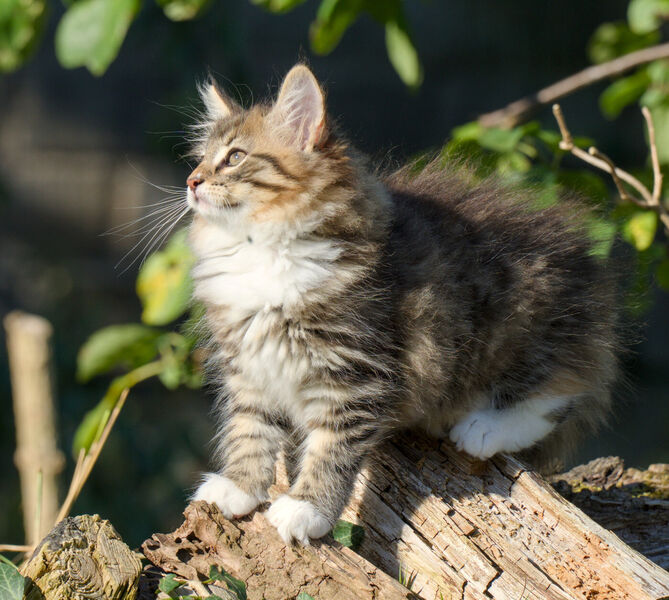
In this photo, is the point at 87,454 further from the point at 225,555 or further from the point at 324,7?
the point at 324,7

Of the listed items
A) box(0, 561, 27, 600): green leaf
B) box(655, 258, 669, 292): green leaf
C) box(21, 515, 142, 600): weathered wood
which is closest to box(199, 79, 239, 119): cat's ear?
box(21, 515, 142, 600): weathered wood

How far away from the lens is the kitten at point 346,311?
196cm

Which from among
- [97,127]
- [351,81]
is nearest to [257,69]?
[351,81]

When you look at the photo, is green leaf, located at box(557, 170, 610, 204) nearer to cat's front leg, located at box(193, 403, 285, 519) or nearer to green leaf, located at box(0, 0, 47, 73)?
cat's front leg, located at box(193, 403, 285, 519)

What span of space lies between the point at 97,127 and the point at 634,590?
15.1 feet

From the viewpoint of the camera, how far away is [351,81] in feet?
18.2

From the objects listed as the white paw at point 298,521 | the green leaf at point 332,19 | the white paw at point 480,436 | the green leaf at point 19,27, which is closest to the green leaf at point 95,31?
the green leaf at point 19,27

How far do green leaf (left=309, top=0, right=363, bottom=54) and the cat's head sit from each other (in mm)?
374

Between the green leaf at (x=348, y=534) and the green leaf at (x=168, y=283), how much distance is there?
810 mm

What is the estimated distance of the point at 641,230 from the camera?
2.58 m

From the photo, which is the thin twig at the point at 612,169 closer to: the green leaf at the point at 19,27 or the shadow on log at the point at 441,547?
the shadow on log at the point at 441,547

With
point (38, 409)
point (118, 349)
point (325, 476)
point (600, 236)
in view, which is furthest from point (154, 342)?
point (600, 236)

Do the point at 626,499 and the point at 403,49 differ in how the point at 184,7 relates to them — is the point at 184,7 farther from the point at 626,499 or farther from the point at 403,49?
the point at 626,499

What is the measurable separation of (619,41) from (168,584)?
2.66m
